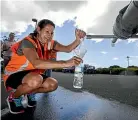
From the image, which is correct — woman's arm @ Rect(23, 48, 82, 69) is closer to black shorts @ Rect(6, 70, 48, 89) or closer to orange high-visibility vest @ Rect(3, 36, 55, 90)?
orange high-visibility vest @ Rect(3, 36, 55, 90)

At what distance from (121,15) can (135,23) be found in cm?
36

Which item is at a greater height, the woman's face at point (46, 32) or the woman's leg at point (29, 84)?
the woman's face at point (46, 32)

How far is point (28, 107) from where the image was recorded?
4852 mm

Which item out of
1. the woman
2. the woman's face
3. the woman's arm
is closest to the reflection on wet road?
the woman

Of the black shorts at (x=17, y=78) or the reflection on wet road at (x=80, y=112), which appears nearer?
the reflection on wet road at (x=80, y=112)

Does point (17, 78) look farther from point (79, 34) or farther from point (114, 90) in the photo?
point (114, 90)

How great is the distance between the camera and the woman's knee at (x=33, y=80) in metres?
4.27

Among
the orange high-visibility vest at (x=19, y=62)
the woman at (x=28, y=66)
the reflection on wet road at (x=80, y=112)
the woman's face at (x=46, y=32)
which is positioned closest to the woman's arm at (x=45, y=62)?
the woman at (x=28, y=66)

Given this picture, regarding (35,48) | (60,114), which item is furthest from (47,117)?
(35,48)

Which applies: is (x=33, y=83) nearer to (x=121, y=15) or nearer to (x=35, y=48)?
(x=35, y=48)

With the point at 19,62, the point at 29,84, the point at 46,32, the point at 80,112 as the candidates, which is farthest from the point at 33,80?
the point at 80,112

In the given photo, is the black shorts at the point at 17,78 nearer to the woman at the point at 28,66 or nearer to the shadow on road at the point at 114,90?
the woman at the point at 28,66

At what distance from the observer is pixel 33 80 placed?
4.28m

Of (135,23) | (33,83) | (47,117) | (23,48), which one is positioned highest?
(135,23)
